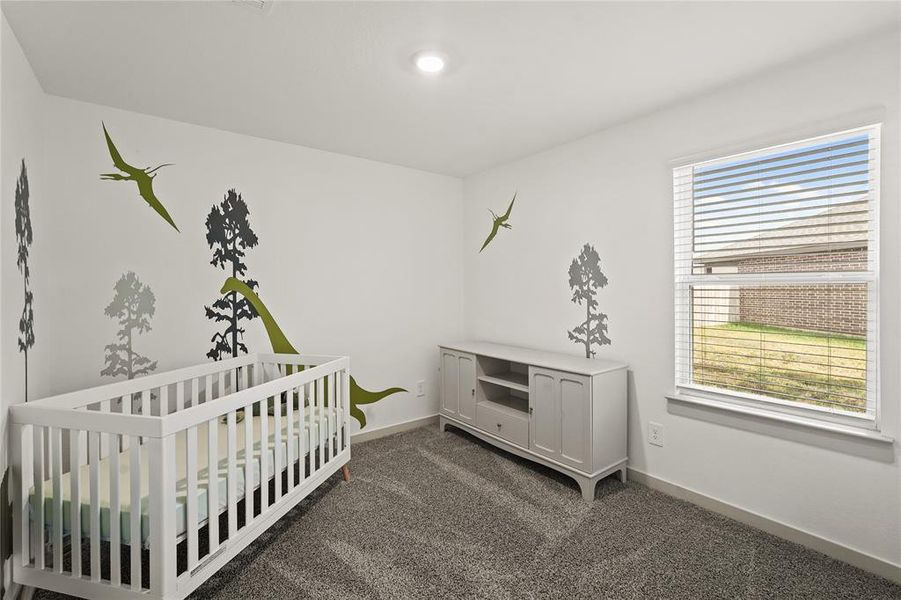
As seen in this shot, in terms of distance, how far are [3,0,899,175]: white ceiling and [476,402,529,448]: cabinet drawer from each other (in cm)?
192

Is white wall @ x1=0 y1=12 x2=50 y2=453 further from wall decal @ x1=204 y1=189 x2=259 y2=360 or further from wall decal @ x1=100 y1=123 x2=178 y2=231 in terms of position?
wall decal @ x1=204 y1=189 x2=259 y2=360

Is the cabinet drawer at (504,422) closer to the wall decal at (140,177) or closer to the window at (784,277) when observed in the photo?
the window at (784,277)

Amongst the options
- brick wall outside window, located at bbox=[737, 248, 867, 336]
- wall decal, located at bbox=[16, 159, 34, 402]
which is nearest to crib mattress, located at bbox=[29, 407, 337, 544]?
wall decal, located at bbox=[16, 159, 34, 402]

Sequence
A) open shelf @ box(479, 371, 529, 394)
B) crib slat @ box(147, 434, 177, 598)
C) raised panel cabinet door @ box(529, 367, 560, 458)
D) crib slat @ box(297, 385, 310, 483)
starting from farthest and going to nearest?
open shelf @ box(479, 371, 529, 394) → raised panel cabinet door @ box(529, 367, 560, 458) → crib slat @ box(297, 385, 310, 483) → crib slat @ box(147, 434, 177, 598)

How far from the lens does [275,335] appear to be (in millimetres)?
3027

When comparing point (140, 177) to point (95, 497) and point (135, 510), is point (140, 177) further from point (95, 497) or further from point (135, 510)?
point (135, 510)

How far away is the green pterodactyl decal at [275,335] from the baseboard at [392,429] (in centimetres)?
8

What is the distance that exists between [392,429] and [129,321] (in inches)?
78.1

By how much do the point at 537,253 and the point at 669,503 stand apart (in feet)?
6.07

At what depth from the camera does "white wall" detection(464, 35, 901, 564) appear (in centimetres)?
178

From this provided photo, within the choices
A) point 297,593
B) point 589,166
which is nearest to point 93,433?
point 297,593

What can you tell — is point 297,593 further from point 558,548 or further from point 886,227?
point 886,227

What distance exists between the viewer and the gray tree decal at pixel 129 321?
2.45 meters

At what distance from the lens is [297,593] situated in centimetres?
172
